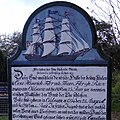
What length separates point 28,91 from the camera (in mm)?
4191

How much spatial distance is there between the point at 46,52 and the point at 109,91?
0.87 metres

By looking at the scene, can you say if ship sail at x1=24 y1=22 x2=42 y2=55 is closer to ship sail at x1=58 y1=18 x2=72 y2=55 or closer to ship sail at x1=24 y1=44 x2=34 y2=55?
ship sail at x1=24 y1=44 x2=34 y2=55

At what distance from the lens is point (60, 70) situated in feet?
13.6

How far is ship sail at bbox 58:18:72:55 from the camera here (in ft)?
13.3

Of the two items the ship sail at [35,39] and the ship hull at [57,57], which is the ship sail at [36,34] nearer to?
the ship sail at [35,39]

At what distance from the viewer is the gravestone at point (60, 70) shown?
4.03 metres

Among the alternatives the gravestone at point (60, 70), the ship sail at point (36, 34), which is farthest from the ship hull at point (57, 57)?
the ship sail at point (36, 34)

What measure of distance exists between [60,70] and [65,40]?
0.37m

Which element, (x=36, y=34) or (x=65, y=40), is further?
(x=36, y=34)

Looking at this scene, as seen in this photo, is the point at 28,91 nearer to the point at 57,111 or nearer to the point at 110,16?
the point at 57,111

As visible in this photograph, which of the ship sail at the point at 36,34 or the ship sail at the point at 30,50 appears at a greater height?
the ship sail at the point at 36,34

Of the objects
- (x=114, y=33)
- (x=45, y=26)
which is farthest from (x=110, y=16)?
(x=45, y=26)

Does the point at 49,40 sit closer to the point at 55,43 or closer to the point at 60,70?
the point at 55,43

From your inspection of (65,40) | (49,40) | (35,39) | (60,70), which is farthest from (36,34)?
(60,70)
